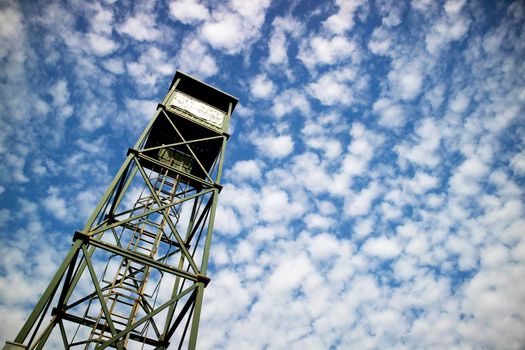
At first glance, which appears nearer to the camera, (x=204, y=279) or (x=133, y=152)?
(x=204, y=279)

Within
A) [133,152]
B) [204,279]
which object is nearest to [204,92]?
[133,152]

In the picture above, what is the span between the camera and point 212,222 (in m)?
7.55

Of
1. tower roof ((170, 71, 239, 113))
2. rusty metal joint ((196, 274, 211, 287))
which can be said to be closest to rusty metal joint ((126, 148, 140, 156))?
rusty metal joint ((196, 274, 211, 287))

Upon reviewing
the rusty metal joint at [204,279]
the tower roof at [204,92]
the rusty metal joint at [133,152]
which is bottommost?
the rusty metal joint at [204,279]

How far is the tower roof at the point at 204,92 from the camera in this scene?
1106cm

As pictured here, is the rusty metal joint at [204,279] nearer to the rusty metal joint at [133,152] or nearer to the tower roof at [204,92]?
the rusty metal joint at [133,152]

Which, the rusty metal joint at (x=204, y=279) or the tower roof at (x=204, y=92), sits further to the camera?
the tower roof at (x=204, y=92)

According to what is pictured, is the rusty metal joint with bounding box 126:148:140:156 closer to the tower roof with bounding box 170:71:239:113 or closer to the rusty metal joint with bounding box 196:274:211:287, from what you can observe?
the rusty metal joint with bounding box 196:274:211:287

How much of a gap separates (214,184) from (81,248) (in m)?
3.41

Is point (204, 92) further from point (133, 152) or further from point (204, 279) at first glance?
point (204, 279)

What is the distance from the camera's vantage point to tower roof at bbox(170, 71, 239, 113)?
1106 centimetres

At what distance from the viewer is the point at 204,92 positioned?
37.1ft

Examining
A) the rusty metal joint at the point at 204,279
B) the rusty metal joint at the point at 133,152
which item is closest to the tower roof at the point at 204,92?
the rusty metal joint at the point at 133,152

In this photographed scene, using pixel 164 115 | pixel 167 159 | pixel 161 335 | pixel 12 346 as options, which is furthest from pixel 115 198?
pixel 12 346
